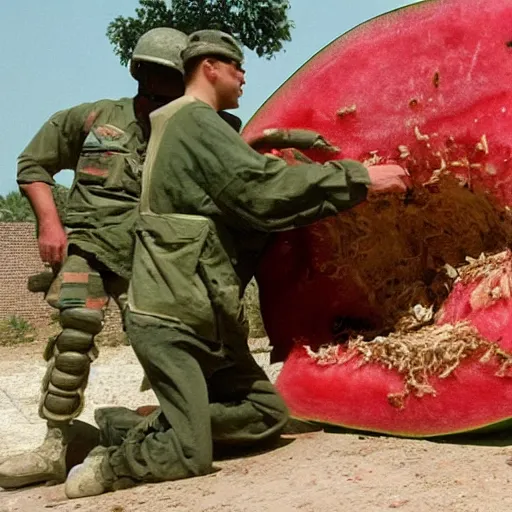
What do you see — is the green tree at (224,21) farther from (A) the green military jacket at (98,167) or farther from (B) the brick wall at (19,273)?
(A) the green military jacket at (98,167)

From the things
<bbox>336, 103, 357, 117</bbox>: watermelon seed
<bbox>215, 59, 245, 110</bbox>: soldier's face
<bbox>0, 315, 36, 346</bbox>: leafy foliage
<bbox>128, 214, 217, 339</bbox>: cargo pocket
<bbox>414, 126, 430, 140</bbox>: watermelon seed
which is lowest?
<bbox>0, 315, 36, 346</bbox>: leafy foliage

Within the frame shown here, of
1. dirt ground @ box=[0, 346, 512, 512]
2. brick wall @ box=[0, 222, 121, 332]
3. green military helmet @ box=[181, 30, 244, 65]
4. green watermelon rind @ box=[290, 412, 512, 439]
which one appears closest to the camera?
dirt ground @ box=[0, 346, 512, 512]

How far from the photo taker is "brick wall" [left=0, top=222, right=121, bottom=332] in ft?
35.0

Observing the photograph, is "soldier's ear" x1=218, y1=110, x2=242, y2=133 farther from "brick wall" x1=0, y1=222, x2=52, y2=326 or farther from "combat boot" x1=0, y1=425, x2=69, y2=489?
"brick wall" x1=0, y1=222, x2=52, y2=326

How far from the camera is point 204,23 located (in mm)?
12641

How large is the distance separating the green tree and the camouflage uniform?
10288mm

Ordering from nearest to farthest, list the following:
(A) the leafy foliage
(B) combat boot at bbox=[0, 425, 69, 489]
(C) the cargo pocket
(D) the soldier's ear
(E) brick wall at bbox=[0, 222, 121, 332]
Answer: (C) the cargo pocket → (B) combat boot at bbox=[0, 425, 69, 489] → (D) the soldier's ear → (A) the leafy foliage → (E) brick wall at bbox=[0, 222, 121, 332]

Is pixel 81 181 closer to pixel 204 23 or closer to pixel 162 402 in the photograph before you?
pixel 162 402

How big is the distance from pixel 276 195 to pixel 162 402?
663 millimetres

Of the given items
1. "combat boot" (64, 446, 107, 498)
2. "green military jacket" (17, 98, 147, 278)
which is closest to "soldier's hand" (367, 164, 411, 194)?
"green military jacket" (17, 98, 147, 278)

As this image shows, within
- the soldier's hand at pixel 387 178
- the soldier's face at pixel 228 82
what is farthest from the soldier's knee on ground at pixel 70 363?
the soldier's hand at pixel 387 178

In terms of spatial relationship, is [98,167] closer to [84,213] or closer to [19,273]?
[84,213]

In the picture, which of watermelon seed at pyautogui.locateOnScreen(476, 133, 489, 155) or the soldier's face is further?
the soldier's face

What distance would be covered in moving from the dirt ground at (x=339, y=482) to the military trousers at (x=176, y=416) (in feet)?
0.18
